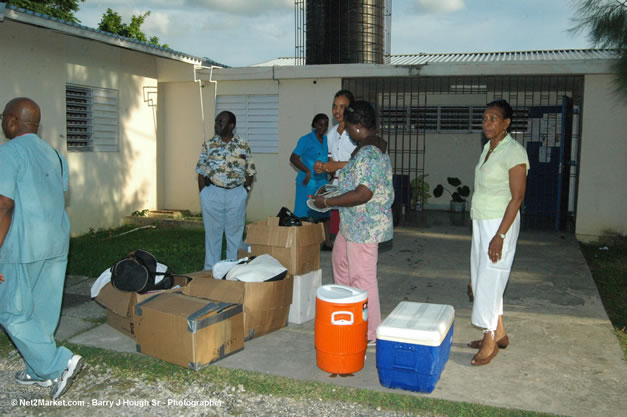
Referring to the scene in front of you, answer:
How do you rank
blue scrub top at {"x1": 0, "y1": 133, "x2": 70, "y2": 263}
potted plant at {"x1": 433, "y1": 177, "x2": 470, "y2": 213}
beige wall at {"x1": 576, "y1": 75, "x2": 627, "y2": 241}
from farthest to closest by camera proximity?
potted plant at {"x1": 433, "y1": 177, "x2": 470, "y2": 213} < beige wall at {"x1": 576, "y1": 75, "x2": 627, "y2": 241} < blue scrub top at {"x1": 0, "y1": 133, "x2": 70, "y2": 263}

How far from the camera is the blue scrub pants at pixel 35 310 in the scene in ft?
11.5

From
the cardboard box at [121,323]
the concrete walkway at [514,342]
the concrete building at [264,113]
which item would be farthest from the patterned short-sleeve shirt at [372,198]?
the concrete building at [264,113]

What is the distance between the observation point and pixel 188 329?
12.7 ft

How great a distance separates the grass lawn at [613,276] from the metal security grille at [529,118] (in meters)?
1.55

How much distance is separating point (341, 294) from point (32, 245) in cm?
199

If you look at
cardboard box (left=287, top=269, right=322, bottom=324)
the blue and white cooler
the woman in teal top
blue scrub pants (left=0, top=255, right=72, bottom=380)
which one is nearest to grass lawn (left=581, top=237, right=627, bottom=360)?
the blue and white cooler

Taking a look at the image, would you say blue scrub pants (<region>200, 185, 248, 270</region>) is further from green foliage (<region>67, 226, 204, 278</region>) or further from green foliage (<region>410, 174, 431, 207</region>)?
green foliage (<region>410, 174, 431, 207</region>)

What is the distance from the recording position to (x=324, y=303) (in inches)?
149

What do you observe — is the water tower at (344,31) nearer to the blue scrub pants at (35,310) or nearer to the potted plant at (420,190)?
the potted plant at (420,190)

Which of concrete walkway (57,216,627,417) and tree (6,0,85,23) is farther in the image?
tree (6,0,85,23)

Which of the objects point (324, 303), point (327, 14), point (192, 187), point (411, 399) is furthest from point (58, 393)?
point (327, 14)

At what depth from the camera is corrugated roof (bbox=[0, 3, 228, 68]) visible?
23.3ft

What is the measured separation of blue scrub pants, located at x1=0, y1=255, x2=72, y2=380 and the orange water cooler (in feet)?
5.52

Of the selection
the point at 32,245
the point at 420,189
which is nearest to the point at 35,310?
the point at 32,245
